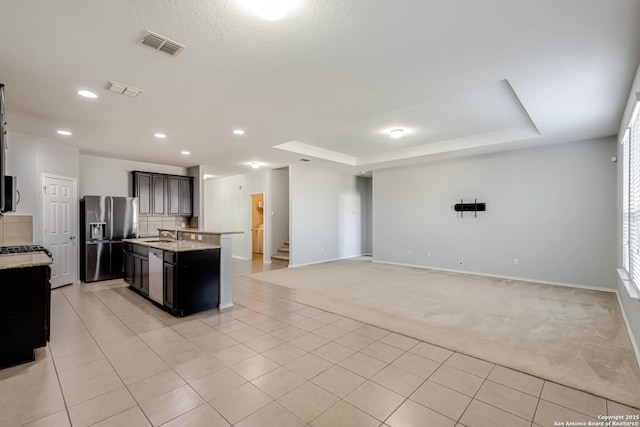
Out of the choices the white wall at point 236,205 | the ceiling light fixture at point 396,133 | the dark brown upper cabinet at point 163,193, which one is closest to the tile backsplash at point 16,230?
the dark brown upper cabinet at point 163,193

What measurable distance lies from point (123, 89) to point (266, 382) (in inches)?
129

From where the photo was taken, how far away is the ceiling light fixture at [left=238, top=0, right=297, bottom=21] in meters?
1.91

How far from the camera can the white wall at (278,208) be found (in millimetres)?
8750

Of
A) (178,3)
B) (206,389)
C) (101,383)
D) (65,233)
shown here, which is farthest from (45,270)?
(65,233)

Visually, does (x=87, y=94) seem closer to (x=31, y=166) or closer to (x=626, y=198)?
(x=31, y=166)

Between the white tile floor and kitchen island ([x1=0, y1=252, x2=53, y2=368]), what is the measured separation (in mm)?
156

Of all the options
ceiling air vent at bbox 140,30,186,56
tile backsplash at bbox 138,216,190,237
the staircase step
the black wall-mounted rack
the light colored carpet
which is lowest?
the light colored carpet

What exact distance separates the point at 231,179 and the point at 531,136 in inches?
323

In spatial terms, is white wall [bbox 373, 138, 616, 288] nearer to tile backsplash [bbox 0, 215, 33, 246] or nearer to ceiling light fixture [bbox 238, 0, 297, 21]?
ceiling light fixture [bbox 238, 0, 297, 21]

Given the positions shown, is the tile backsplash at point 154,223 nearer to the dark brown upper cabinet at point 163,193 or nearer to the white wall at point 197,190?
the dark brown upper cabinet at point 163,193

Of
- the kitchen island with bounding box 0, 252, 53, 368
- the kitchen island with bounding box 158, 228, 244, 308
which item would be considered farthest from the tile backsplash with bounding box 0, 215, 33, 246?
the kitchen island with bounding box 158, 228, 244, 308

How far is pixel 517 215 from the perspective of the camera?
6.13 m

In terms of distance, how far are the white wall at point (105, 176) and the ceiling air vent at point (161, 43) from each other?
543 cm

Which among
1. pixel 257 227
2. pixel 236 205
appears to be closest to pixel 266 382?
pixel 236 205
